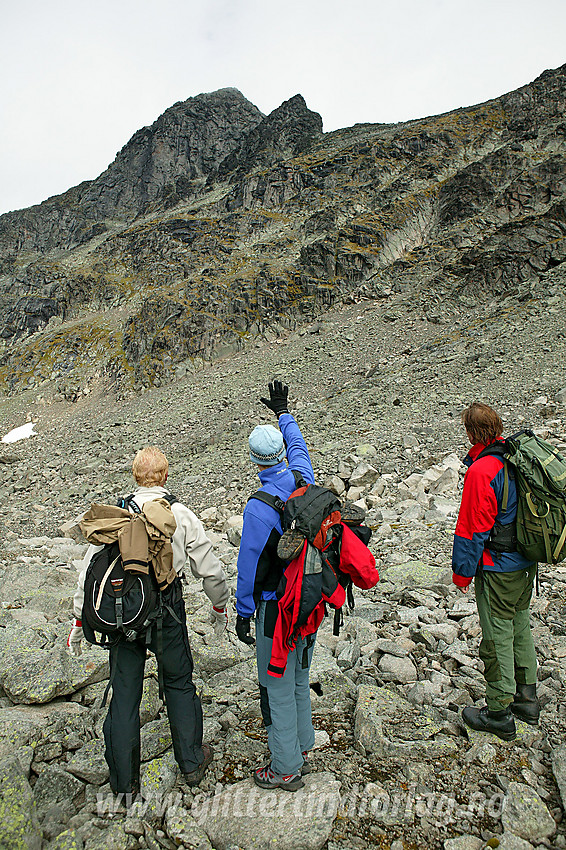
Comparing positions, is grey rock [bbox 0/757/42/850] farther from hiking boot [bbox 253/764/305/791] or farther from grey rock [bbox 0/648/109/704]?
hiking boot [bbox 253/764/305/791]

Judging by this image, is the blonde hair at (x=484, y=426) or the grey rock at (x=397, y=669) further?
the grey rock at (x=397, y=669)

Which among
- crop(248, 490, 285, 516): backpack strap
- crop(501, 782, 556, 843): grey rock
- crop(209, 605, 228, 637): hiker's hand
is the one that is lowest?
crop(501, 782, 556, 843): grey rock

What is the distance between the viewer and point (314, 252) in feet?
126

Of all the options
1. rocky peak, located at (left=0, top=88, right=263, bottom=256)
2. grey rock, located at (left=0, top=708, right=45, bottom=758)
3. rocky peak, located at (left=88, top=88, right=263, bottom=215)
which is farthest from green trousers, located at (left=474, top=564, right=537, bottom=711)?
rocky peak, located at (left=88, top=88, right=263, bottom=215)

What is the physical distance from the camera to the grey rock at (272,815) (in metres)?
2.75

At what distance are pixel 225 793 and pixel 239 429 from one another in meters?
16.9

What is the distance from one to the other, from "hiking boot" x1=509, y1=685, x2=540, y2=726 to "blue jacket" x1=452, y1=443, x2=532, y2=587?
1049 mm

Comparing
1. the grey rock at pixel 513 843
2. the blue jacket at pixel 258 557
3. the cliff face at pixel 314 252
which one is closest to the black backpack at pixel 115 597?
the blue jacket at pixel 258 557

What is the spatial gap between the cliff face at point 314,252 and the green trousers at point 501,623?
968 inches

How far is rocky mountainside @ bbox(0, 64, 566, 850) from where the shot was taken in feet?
9.75

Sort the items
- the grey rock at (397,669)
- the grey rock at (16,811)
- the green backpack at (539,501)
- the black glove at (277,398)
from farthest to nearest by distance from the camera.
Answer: the black glove at (277,398) → the grey rock at (397,669) → the green backpack at (539,501) → the grey rock at (16,811)

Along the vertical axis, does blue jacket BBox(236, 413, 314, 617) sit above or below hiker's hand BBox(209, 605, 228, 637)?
above

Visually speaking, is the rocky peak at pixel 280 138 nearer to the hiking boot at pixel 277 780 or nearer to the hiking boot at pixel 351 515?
the hiking boot at pixel 351 515

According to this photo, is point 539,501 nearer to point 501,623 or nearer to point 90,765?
point 501,623
